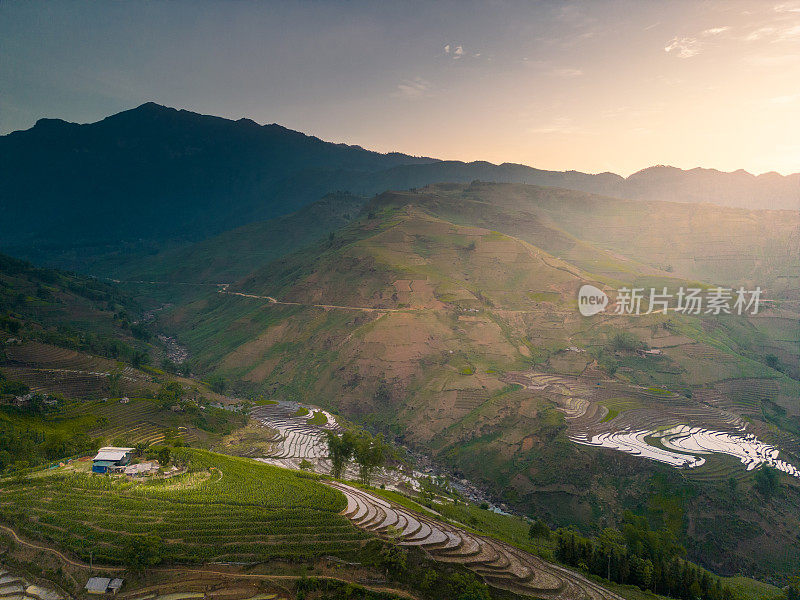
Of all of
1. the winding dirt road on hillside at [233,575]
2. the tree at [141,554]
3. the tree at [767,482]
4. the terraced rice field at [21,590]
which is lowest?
the terraced rice field at [21,590]

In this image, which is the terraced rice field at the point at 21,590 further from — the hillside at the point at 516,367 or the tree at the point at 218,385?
the tree at the point at 218,385

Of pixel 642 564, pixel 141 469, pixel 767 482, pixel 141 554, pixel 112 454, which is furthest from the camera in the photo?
pixel 767 482

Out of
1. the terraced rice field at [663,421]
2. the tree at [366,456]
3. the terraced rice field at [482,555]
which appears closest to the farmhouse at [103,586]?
the terraced rice field at [482,555]

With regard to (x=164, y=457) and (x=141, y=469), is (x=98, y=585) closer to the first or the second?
(x=141, y=469)

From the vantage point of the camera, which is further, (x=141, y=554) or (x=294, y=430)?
(x=294, y=430)

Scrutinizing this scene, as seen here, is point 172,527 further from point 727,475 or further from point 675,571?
point 727,475

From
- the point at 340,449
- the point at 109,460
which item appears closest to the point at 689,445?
the point at 340,449
